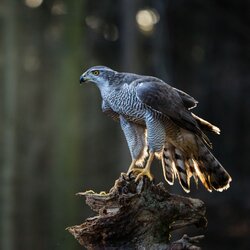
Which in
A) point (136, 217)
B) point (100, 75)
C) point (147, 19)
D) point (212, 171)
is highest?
point (147, 19)

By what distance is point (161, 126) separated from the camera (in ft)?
21.4

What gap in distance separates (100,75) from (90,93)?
14843 millimetres

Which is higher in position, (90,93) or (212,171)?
(90,93)

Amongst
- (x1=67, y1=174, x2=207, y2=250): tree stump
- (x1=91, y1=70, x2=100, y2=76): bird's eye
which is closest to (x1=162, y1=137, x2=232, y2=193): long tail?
(x1=67, y1=174, x2=207, y2=250): tree stump

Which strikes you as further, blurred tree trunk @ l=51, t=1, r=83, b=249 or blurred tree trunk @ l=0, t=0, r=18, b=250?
blurred tree trunk @ l=0, t=0, r=18, b=250

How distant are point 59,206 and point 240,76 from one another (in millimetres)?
9648

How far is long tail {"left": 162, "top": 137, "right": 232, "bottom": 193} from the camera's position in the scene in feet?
21.0

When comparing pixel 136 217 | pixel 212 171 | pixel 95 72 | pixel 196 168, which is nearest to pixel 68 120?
pixel 95 72

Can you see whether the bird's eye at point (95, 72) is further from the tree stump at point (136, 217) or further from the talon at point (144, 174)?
the tree stump at point (136, 217)

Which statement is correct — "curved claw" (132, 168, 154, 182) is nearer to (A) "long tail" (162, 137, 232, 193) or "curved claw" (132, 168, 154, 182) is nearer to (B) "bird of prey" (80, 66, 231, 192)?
(B) "bird of prey" (80, 66, 231, 192)

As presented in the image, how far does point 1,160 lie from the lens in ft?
39.1

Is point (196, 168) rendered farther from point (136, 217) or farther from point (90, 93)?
point (90, 93)

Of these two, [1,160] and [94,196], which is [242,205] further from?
[94,196]

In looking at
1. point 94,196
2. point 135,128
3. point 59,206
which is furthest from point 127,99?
point 59,206
